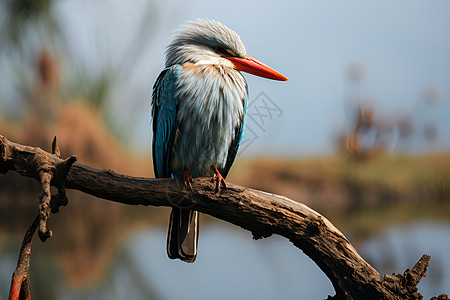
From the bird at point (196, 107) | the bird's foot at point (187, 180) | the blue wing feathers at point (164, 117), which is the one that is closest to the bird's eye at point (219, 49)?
the bird at point (196, 107)

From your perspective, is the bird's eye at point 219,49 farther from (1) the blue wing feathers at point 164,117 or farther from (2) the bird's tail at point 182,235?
(2) the bird's tail at point 182,235

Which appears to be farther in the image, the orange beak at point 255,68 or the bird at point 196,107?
the orange beak at point 255,68

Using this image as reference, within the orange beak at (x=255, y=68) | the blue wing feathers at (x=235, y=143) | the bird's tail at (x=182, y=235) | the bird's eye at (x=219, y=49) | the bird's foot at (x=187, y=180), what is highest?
the bird's eye at (x=219, y=49)

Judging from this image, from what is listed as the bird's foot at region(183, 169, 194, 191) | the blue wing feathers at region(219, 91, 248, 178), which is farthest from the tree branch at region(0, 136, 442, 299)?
the blue wing feathers at region(219, 91, 248, 178)

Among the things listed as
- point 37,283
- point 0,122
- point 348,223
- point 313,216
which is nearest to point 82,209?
point 37,283

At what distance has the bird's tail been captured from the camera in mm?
2072

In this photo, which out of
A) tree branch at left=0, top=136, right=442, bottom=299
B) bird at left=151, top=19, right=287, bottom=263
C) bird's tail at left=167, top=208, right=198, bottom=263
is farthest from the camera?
bird's tail at left=167, top=208, right=198, bottom=263

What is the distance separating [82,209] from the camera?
243 inches

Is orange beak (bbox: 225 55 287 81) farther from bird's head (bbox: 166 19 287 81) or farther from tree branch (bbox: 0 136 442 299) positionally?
tree branch (bbox: 0 136 442 299)

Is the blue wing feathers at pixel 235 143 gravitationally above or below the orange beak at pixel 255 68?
below

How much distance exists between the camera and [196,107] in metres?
1.95

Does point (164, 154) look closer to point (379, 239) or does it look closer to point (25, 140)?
point (379, 239)

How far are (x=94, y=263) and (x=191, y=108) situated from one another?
380 cm

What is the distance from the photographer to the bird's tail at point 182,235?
207 cm
